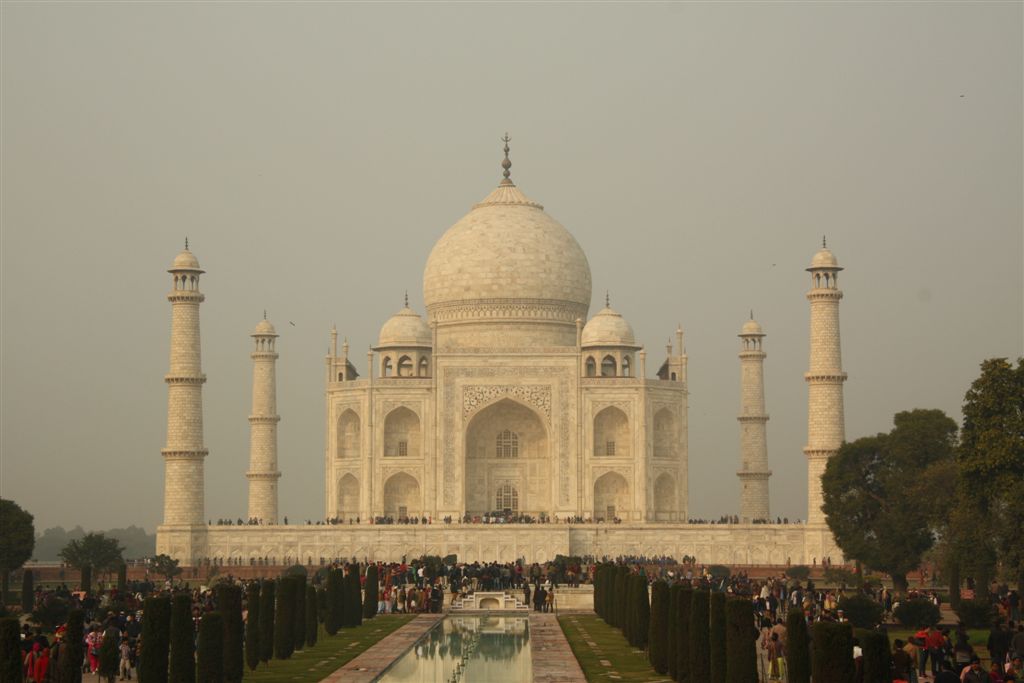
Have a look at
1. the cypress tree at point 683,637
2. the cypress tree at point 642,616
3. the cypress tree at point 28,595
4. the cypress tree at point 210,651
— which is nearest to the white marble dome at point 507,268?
the cypress tree at point 28,595

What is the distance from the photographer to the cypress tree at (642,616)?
2442 cm

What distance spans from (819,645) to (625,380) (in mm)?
31224

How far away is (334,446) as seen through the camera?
1879 inches

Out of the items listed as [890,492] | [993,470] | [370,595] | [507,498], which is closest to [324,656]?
[370,595]

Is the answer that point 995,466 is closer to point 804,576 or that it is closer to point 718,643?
point 718,643

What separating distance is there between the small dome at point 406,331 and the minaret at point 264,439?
10.7 feet

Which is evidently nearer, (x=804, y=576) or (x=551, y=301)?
(x=804, y=576)

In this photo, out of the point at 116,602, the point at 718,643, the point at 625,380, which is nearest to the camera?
the point at 718,643

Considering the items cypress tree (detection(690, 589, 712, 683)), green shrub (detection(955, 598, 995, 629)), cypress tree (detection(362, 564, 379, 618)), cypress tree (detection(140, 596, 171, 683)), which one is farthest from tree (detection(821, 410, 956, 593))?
cypress tree (detection(140, 596, 171, 683))

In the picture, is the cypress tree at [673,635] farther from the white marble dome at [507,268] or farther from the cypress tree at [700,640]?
the white marble dome at [507,268]

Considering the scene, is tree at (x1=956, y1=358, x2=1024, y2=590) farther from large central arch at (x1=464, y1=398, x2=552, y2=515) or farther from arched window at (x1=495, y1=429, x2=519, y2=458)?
arched window at (x1=495, y1=429, x2=519, y2=458)

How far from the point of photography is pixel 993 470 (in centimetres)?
2752

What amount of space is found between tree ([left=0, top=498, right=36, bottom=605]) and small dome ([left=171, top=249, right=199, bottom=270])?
10.2 metres

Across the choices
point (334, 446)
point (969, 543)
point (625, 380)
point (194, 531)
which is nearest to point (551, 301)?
point (625, 380)
